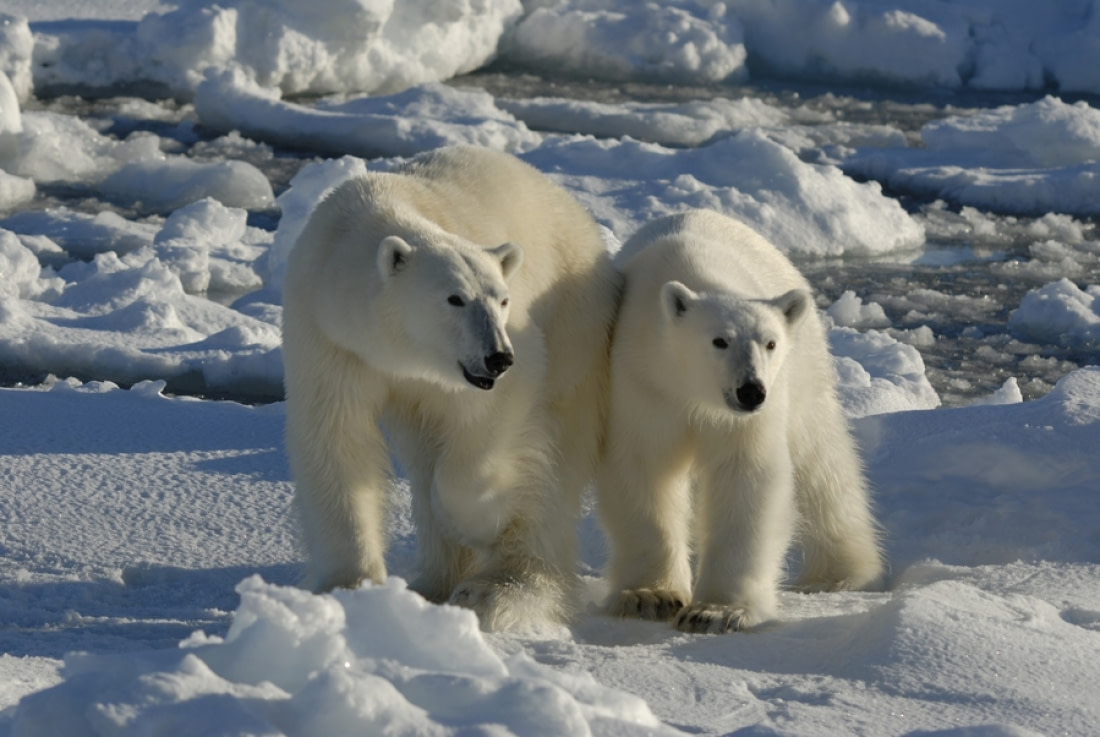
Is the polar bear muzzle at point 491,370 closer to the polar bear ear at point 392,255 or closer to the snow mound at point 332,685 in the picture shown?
the polar bear ear at point 392,255

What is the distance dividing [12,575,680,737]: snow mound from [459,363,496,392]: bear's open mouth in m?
0.74

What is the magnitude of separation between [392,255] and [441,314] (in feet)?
0.50

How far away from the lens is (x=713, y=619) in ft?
10.6

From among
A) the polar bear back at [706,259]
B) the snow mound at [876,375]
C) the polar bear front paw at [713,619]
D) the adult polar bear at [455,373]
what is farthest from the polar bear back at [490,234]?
the snow mound at [876,375]

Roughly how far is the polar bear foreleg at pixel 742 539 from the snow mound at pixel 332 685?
122 centimetres

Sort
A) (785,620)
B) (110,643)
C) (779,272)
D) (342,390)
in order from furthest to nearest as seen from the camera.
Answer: (779,272), (785,620), (342,390), (110,643)

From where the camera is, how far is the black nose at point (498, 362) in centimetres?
276

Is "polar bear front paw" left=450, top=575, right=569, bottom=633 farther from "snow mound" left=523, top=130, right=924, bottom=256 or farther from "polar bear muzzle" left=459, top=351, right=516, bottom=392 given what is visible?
"snow mound" left=523, top=130, right=924, bottom=256

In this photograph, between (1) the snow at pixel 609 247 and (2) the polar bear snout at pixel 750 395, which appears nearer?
(1) the snow at pixel 609 247

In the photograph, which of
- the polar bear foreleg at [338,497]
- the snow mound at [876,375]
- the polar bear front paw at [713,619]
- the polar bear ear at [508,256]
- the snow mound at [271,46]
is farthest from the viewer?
the snow mound at [271,46]

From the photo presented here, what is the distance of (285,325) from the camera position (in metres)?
3.15

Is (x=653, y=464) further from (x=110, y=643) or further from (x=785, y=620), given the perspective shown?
(x=110, y=643)

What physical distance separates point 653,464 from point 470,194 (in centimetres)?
77

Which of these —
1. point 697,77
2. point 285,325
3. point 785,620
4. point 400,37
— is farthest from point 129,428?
point 697,77
